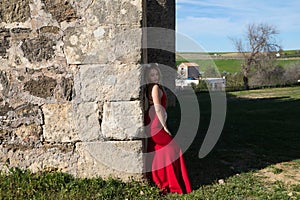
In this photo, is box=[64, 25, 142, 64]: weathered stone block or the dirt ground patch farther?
the dirt ground patch

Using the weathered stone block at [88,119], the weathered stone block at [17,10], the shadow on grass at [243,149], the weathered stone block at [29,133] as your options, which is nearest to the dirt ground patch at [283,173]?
the shadow on grass at [243,149]

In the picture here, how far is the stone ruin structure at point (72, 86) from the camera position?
4.49 m

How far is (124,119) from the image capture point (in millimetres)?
4520

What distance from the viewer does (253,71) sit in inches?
1499

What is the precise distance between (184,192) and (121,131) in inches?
42.6

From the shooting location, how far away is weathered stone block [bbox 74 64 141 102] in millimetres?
4496

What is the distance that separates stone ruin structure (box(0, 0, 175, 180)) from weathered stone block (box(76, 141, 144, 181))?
0.04ft

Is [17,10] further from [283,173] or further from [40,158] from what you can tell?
[283,173]

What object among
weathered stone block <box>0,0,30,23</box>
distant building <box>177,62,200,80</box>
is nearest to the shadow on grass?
weathered stone block <box>0,0,30,23</box>

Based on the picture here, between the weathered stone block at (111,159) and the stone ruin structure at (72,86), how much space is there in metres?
0.01

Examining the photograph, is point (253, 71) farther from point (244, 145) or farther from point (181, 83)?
point (244, 145)

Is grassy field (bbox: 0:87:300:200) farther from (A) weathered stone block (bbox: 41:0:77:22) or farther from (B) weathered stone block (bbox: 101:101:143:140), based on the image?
(A) weathered stone block (bbox: 41:0:77:22)

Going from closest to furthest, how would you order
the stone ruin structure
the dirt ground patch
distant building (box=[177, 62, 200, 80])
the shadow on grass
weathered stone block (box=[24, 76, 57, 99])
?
the stone ruin structure, weathered stone block (box=[24, 76, 57, 99]), the dirt ground patch, the shadow on grass, distant building (box=[177, 62, 200, 80])

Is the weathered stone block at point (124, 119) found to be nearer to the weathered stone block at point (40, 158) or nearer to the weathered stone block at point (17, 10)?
the weathered stone block at point (40, 158)
